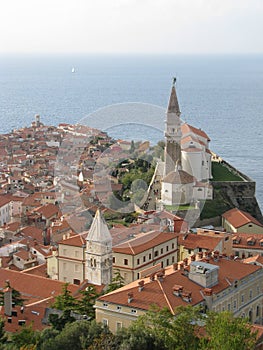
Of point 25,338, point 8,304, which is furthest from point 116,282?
point 25,338

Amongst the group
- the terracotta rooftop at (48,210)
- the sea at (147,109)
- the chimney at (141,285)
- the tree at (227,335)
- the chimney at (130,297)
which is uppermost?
the tree at (227,335)

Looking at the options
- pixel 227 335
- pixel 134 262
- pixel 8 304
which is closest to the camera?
pixel 227 335

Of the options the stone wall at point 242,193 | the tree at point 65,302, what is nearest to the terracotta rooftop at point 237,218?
the stone wall at point 242,193

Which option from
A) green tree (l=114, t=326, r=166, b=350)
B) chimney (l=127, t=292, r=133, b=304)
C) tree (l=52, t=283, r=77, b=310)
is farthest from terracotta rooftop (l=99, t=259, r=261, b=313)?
green tree (l=114, t=326, r=166, b=350)

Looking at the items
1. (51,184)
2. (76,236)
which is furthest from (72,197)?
(76,236)

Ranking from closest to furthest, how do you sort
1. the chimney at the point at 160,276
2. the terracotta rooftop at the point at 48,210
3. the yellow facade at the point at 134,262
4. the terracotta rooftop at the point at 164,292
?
1. the terracotta rooftop at the point at 164,292
2. the chimney at the point at 160,276
3. the yellow facade at the point at 134,262
4. the terracotta rooftop at the point at 48,210

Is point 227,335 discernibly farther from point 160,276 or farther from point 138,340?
point 160,276

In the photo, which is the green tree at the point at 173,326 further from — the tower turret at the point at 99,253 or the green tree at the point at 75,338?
the tower turret at the point at 99,253
